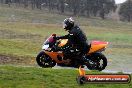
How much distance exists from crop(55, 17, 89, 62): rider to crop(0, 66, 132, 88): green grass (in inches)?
52.4

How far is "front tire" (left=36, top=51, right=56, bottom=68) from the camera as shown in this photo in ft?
54.6

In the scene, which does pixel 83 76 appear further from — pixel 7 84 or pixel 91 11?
pixel 91 11

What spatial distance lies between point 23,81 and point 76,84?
170 centimetres

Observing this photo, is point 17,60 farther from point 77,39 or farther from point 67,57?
point 77,39

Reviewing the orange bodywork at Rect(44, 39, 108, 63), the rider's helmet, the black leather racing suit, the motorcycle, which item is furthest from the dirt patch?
the rider's helmet

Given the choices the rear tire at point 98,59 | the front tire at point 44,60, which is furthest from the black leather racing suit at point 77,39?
the front tire at point 44,60

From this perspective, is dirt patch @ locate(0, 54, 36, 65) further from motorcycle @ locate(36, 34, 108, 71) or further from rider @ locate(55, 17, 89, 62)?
rider @ locate(55, 17, 89, 62)

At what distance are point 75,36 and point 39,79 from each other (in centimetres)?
313

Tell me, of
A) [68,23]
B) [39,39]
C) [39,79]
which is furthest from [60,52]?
[39,39]

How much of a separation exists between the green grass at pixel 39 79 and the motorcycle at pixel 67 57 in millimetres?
1262

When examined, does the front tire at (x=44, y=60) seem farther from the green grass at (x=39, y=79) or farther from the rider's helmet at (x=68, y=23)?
the rider's helmet at (x=68, y=23)

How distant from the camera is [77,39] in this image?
1612cm

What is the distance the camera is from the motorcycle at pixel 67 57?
16391 millimetres

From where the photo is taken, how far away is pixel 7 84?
12.6 meters
